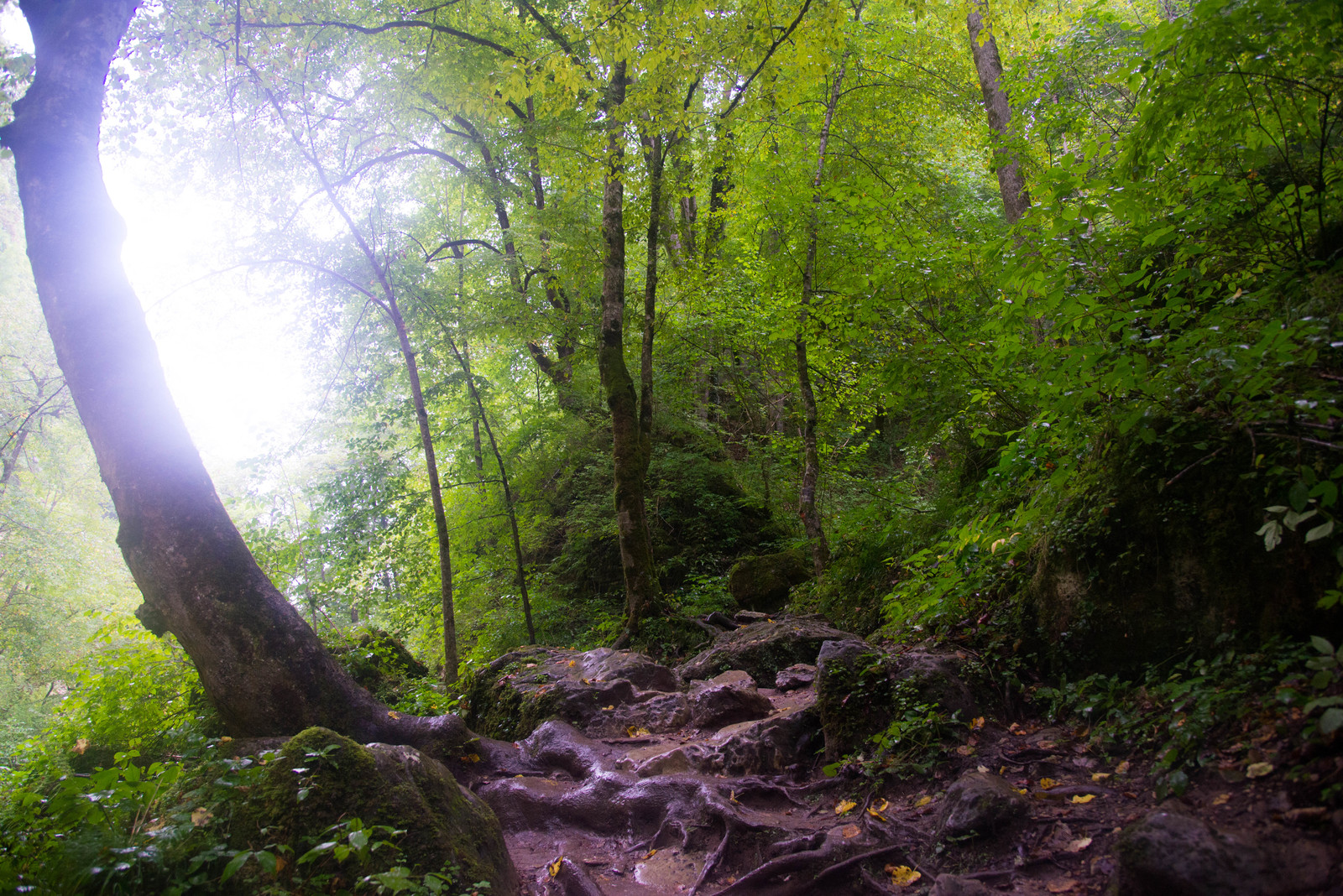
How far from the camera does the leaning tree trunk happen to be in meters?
4.27

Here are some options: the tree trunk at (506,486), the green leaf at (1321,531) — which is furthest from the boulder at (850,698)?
the tree trunk at (506,486)

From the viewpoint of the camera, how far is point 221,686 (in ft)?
13.9

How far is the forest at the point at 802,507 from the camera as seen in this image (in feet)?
8.83

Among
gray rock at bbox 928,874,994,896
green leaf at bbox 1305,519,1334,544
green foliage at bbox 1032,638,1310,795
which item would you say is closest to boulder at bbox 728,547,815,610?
green foliage at bbox 1032,638,1310,795

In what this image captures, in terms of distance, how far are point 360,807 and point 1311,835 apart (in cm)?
372

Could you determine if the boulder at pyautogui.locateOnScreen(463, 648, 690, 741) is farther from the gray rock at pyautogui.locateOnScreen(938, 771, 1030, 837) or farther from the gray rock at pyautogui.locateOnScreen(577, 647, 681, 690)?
the gray rock at pyautogui.locateOnScreen(938, 771, 1030, 837)

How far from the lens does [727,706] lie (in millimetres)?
5621

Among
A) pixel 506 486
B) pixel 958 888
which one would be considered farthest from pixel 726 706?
pixel 506 486

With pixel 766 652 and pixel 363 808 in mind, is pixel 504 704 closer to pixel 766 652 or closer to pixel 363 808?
pixel 766 652

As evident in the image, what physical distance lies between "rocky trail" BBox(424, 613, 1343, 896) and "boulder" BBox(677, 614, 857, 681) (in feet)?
0.90

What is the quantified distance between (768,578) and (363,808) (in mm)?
7705

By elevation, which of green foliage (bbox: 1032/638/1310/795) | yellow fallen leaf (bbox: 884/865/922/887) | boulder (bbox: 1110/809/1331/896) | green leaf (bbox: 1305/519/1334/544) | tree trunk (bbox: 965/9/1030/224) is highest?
tree trunk (bbox: 965/9/1030/224)

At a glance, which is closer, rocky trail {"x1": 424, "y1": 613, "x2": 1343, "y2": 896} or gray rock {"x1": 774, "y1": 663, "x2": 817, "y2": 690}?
rocky trail {"x1": 424, "y1": 613, "x2": 1343, "y2": 896}

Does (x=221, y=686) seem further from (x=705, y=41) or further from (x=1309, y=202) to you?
(x=1309, y=202)
